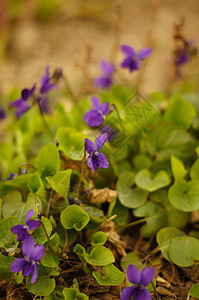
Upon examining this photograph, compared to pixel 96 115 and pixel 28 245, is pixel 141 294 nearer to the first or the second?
pixel 28 245

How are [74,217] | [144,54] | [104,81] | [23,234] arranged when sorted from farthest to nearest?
[104,81] → [144,54] → [74,217] → [23,234]

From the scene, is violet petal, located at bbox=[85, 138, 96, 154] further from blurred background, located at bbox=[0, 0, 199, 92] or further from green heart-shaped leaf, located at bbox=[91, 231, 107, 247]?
blurred background, located at bbox=[0, 0, 199, 92]

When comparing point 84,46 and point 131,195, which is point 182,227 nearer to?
point 131,195

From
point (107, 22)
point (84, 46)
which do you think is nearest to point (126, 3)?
point (107, 22)

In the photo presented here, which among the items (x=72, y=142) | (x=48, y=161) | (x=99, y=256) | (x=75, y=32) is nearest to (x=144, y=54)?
(x=72, y=142)

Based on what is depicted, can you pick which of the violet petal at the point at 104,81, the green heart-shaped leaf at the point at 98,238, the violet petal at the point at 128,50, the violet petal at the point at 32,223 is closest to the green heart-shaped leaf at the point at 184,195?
the green heart-shaped leaf at the point at 98,238

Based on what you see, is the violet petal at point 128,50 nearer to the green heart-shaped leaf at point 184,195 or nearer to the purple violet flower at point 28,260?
the green heart-shaped leaf at point 184,195
